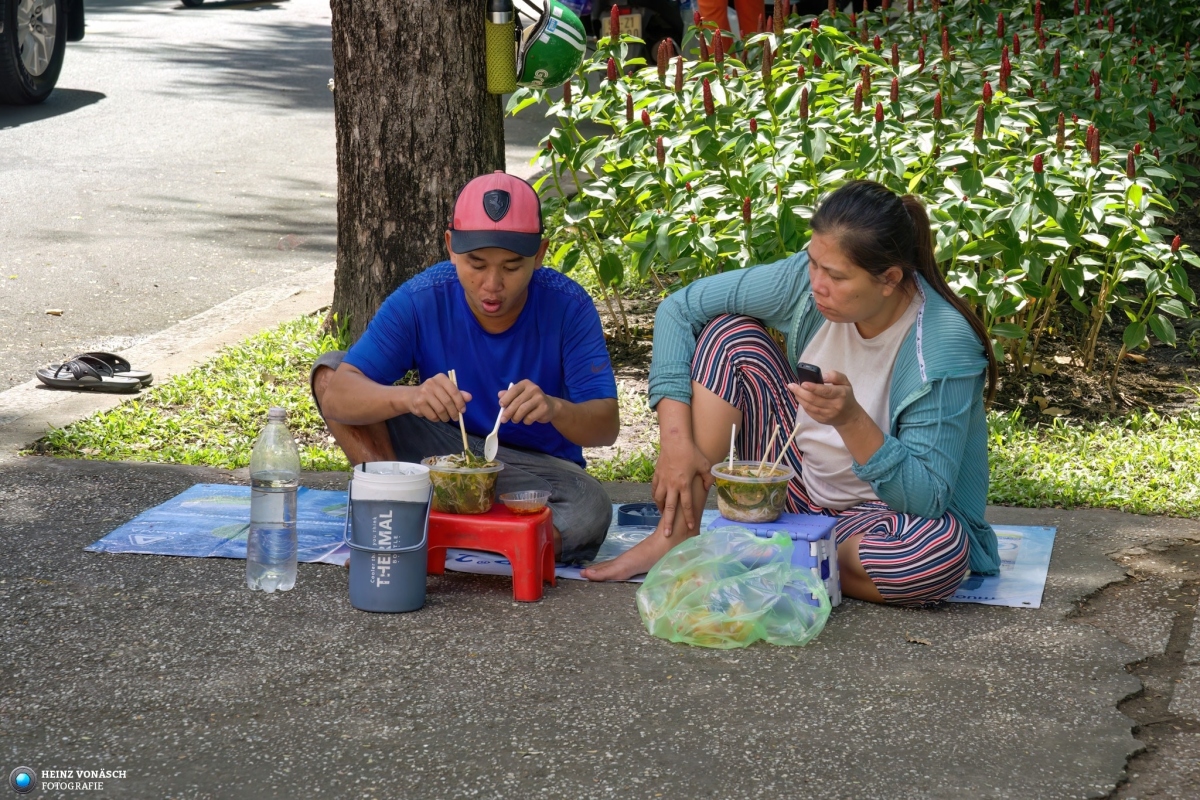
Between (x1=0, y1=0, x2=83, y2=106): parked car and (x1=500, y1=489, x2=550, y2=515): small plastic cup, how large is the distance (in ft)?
22.2

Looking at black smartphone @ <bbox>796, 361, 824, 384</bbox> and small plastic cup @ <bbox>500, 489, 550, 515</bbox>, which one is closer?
black smartphone @ <bbox>796, 361, 824, 384</bbox>

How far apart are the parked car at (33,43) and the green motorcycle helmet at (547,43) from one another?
5020mm

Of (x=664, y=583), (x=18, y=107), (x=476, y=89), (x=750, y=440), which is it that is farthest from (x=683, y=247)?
(x=18, y=107)

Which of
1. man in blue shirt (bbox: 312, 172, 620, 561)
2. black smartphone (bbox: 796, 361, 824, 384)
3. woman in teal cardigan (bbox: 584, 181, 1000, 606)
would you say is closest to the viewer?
black smartphone (bbox: 796, 361, 824, 384)

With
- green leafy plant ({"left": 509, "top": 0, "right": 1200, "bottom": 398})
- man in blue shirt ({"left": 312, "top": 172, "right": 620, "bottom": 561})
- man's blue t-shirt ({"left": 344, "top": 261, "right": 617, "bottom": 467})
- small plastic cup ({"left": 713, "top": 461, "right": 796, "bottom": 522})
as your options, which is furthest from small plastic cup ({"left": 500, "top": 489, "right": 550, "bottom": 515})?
green leafy plant ({"left": 509, "top": 0, "right": 1200, "bottom": 398})

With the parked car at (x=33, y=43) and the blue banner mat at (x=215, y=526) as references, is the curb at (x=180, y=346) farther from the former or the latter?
the parked car at (x=33, y=43)

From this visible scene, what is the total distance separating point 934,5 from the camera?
7355 millimetres

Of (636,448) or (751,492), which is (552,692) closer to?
(751,492)

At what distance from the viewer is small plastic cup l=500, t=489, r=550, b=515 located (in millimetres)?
3365

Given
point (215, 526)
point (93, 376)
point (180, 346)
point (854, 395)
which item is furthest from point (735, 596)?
point (180, 346)

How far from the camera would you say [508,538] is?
3307 mm

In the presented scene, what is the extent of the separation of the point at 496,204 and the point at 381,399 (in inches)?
21.4

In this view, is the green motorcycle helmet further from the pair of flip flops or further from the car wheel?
the car wheel

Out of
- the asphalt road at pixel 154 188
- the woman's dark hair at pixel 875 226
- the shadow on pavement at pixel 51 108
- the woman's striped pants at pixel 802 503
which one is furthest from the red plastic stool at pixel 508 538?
the shadow on pavement at pixel 51 108
